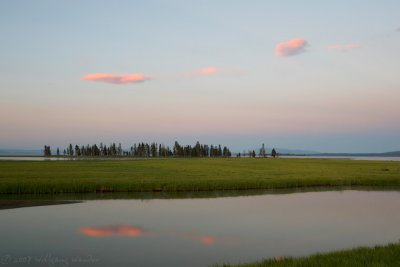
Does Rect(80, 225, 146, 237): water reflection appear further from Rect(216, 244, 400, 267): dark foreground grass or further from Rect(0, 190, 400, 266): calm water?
Rect(216, 244, 400, 267): dark foreground grass

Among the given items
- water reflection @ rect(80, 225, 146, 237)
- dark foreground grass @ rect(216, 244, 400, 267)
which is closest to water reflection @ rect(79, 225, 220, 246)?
water reflection @ rect(80, 225, 146, 237)

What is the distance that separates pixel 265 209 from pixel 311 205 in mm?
4202

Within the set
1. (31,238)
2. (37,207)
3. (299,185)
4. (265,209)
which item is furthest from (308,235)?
(299,185)

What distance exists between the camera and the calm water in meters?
14.3

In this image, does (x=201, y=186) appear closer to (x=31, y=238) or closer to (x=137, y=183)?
(x=137, y=183)

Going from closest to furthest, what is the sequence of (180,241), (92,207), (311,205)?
(180,241)
(92,207)
(311,205)

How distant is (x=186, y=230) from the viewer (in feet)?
62.4

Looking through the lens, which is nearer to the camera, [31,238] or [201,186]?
[31,238]

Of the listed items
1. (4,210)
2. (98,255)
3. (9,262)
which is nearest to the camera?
(9,262)

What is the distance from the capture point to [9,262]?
13109mm

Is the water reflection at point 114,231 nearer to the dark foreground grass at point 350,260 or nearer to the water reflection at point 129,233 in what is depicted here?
the water reflection at point 129,233

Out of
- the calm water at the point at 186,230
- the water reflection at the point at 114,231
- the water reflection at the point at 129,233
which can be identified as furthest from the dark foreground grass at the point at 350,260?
the water reflection at the point at 114,231

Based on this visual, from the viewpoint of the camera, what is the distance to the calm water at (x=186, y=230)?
1434cm

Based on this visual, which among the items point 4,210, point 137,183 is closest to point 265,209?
point 137,183
